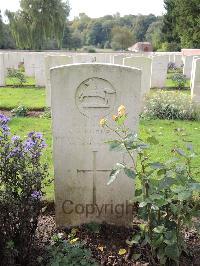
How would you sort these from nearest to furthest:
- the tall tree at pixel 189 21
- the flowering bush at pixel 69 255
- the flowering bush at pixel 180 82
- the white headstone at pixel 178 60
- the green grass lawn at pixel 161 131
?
the flowering bush at pixel 69 255 → the green grass lawn at pixel 161 131 → the flowering bush at pixel 180 82 → the white headstone at pixel 178 60 → the tall tree at pixel 189 21

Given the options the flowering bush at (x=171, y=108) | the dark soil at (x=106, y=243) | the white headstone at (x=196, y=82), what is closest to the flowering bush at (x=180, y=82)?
the white headstone at (x=196, y=82)

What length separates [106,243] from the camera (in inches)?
127

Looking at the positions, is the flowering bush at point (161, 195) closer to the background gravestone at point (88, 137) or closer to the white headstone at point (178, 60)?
the background gravestone at point (88, 137)

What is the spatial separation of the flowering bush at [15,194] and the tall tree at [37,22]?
31.0 m

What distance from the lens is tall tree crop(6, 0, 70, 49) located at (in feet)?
106

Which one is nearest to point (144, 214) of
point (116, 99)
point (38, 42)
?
point (116, 99)

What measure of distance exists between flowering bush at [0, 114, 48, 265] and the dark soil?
0.27 meters

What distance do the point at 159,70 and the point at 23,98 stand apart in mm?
5790

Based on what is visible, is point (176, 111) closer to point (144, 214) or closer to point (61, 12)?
point (144, 214)

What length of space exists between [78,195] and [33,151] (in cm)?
87

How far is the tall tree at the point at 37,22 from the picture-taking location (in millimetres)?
32219

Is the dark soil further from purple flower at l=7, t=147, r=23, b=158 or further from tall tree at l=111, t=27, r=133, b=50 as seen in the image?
tall tree at l=111, t=27, r=133, b=50

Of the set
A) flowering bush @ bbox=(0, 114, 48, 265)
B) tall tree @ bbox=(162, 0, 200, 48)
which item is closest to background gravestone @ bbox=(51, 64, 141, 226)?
flowering bush @ bbox=(0, 114, 48, 265)

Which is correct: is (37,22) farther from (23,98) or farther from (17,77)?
(23,98)
